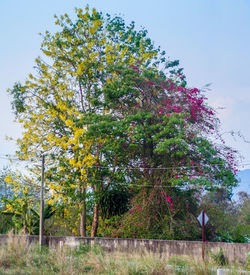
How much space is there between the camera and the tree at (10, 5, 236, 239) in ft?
57.3

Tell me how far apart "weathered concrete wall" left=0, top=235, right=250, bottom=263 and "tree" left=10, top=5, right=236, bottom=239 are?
1679 millimetres

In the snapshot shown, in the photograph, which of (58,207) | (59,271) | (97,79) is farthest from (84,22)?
(59,271)

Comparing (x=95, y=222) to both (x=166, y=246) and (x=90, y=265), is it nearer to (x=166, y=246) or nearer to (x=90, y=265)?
(x=166, y=246)

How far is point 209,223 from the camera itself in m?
18.2

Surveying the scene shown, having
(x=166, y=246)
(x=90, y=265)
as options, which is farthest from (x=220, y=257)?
(x=90, y=265)

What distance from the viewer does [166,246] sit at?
628 inches

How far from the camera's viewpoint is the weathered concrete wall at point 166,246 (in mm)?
14844

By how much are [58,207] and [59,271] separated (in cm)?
906

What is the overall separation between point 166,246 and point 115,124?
18.9ft

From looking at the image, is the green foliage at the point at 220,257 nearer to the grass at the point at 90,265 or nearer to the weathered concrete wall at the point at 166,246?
the weathered concrete wall at the point at 166,246

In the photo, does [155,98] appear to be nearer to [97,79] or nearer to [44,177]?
[97,79]

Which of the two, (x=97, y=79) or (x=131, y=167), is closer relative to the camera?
(x=131, y=167)

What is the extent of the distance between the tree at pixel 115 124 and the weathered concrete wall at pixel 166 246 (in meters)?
1.68

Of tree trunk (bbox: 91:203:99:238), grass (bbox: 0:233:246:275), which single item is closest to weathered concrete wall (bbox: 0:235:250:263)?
grass (bbox: 0:233:246:275)
